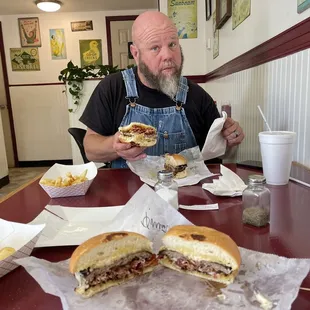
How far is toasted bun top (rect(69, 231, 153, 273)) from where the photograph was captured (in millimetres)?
597

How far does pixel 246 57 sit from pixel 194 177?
963mm

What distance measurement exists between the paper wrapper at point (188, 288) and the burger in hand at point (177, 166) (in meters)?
0.64

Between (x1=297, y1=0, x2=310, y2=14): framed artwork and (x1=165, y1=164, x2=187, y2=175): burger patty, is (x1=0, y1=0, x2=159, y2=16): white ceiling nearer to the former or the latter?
(x1=297, y1=0, x2=310, y2=14): framed artwork

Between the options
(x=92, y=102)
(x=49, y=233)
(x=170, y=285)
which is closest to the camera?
(x=170, y=285)

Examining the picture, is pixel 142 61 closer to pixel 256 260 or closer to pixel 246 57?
pixel 246 57

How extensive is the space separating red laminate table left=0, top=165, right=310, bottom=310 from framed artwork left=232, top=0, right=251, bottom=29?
982 mm

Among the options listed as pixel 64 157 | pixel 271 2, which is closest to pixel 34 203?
pixel 271 2

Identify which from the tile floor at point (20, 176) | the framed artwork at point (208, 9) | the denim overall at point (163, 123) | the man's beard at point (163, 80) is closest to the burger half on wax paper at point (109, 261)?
the denim overall at point (163, 123)

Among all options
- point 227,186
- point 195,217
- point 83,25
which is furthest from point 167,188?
point 83,25

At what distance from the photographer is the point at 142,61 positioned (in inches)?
65.3

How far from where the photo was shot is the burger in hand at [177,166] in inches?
50.7

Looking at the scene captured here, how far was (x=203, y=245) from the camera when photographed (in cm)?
62

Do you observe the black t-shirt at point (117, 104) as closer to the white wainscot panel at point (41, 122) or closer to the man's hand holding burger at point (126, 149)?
Result: the man's hand holding burger at point (126, 149)

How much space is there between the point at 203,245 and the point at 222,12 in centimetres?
208
